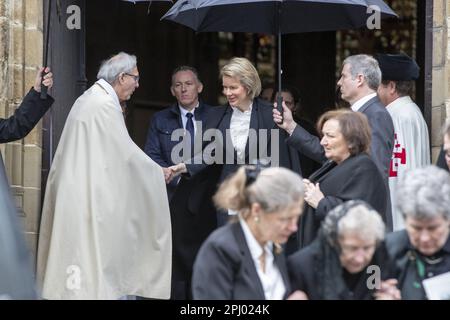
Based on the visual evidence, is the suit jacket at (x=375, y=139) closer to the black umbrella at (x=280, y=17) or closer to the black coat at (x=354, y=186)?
the black coat at (x=354, y=186)

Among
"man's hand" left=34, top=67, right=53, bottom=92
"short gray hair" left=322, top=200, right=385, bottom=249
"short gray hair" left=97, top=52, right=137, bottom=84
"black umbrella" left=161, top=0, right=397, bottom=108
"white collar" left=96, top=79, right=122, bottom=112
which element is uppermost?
"black umbrella" left=161, top=0, right=397, bottom=108

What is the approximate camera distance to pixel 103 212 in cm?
820

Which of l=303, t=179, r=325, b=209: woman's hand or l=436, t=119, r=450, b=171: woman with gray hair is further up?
l=436, t=119, r=450, b=171: woman with gray hair

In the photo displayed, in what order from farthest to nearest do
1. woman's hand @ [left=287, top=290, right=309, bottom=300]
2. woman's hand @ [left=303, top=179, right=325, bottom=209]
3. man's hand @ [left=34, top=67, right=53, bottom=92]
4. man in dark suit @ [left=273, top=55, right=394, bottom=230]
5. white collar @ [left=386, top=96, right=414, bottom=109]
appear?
white collar @ [left=386, top=96, right=414, bottom=109] < man's hand @ [left=34, top=67, right=53, bottom=92] < man in dark suit @ [left=273, top=55, right=394, bottom=230] < woman's hand @ [left=303, top=179, right=325, bottom=209] < woman's hand @ [left=287, top=290, right=309, bottom=300]

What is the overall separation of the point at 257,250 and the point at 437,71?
12.0ft

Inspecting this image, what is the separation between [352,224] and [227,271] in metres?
0.62

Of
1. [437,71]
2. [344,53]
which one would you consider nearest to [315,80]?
[344,53]

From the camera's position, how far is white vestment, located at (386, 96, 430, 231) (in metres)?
8.75

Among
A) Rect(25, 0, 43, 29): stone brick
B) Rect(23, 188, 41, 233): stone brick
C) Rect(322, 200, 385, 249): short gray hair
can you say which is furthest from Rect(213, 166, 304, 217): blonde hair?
Rect(25, 0, 43, 29): stone brick

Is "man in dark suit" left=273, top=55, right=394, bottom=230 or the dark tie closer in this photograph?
"man in dark suit" left=273, top=55, right=394, bottom=230

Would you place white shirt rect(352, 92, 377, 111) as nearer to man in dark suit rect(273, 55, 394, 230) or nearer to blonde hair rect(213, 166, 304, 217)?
man in dark suit rect(273, 55, 394, 230)

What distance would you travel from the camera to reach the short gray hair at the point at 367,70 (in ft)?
27.5

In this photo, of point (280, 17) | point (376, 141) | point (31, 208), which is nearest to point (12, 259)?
point (376, 141)
